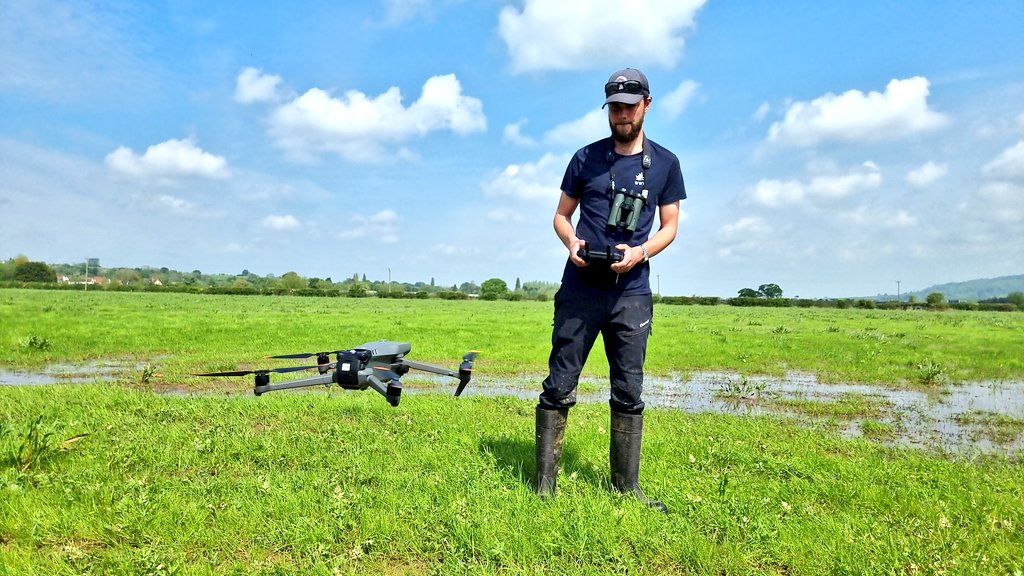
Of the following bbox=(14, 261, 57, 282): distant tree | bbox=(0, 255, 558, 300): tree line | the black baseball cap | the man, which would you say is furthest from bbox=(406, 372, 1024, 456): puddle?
bbox=(14, 261, 57, 282): distant tree

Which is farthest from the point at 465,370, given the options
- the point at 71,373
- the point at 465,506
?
the point at 71,373

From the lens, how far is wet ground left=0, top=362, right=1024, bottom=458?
8195mm

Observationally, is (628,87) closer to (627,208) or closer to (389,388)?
(627,208)

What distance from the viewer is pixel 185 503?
14.4 feet

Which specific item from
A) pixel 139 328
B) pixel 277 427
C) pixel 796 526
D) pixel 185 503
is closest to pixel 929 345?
pixel 796 526

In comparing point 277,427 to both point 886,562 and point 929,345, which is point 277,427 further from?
point 929,345

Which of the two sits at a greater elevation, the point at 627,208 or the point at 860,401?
the point at 627,208

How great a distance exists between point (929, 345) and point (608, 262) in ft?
74.9

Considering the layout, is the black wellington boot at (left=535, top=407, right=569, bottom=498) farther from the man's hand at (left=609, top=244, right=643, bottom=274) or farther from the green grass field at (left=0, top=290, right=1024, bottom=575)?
the man's hand at (left=609, top=244, right=643, bottom=274)

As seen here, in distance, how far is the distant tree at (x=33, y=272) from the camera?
4557 inches

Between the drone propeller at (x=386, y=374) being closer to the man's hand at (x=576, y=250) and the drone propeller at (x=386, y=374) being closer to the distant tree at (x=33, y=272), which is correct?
the man's hand at (x=576, y=250)

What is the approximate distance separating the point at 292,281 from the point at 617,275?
12770 centimetres

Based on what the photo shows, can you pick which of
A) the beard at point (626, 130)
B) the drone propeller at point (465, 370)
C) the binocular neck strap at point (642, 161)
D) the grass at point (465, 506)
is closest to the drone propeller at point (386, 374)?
the drone propeller at point (465, 370)

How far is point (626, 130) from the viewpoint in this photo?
4562 mm
